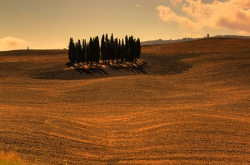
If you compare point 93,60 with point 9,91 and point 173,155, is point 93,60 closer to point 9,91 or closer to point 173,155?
point 9,91

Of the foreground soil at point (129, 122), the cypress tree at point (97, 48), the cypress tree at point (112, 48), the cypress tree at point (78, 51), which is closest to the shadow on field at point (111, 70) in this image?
the cypress tree at point (78, 51)

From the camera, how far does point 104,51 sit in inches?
3177

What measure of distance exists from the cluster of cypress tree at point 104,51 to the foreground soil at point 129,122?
950 inches

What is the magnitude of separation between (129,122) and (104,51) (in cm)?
5479

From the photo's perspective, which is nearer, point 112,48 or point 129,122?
point 129,122

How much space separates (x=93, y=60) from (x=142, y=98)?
3980cm

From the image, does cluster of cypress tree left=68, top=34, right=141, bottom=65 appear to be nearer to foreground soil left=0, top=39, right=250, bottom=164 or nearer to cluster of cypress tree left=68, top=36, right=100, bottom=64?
cluster of cypress tree left=68, top=36, right=100, bottom=64

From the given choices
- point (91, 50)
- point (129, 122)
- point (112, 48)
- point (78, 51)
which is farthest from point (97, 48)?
point (129, 122)

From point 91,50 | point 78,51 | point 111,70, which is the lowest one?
point 111,70

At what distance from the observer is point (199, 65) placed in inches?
3022

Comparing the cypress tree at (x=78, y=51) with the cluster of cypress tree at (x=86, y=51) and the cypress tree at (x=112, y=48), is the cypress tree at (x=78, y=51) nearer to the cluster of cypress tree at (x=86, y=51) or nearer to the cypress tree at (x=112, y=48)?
the cluster of cypress tree at (x=86, y=51)

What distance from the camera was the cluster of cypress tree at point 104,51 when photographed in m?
78.2

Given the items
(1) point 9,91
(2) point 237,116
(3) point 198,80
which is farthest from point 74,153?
(3) point 198,80

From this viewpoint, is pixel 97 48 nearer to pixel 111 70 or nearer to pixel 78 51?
pixel 78 51
